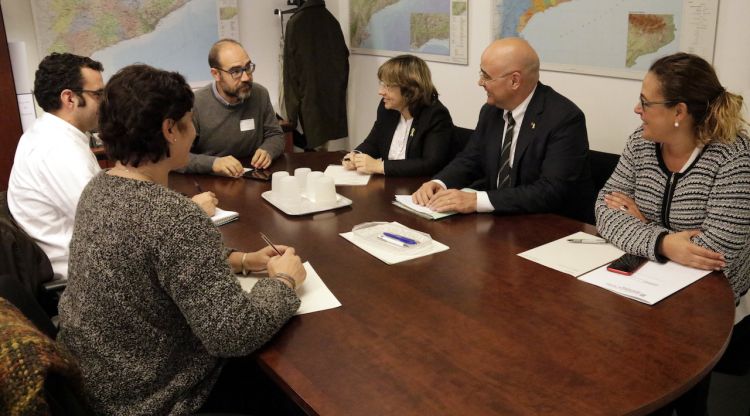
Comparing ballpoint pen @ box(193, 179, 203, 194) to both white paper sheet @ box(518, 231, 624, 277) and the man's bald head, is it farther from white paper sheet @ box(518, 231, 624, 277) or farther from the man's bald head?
white paper sheet @ box(518, 231, 624, 277)

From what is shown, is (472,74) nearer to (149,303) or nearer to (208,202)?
(208,202)

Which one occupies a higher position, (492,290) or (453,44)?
(453,44)

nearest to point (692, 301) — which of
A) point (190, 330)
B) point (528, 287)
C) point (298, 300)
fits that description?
point (528, 287)

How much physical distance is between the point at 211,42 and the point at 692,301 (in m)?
4.13

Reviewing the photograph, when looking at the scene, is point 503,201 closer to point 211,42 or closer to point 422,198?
point 422,198

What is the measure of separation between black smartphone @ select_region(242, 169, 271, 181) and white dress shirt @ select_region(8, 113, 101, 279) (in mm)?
736

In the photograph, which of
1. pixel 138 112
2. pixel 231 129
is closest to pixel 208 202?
pixel 138 112

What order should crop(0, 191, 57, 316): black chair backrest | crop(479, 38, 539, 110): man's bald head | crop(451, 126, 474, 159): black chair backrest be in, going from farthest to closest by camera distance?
crop(451, 126, 474, 159): black chair backrest
crop(479, 38, 539, 110): man's bald head
crop(0, 191, 57, 316): black chair backrest

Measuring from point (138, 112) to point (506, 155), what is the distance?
1.66 m

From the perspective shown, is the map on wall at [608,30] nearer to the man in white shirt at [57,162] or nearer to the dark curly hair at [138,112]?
the man in white shirt at [57,162]

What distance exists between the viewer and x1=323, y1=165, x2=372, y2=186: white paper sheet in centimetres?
269

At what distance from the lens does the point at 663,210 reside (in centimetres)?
197

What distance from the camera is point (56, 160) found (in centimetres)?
217

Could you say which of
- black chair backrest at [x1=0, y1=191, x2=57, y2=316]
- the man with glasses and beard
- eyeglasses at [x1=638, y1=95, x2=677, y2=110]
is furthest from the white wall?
black chair backrest at [x1=0, y1=191, x2=57, y2=316]
